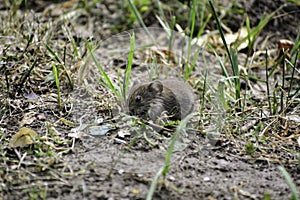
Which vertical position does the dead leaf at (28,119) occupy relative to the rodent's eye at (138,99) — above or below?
below

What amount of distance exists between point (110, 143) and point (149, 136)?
0.26 meters

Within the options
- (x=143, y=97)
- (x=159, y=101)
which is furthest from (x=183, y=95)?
(x=143, y=97)

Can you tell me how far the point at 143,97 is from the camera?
4.30 metres

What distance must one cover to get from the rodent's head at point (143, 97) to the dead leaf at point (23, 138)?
79 cm

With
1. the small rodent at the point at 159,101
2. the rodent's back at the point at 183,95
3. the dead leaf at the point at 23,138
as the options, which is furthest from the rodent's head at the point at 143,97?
the dead leaf at the point at 23,138

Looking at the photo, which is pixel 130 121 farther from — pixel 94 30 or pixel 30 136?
pixel 94 30

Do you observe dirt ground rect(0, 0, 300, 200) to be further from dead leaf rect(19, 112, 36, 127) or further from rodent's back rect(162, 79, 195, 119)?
rodent's back rect(162, 79, 195, 119)

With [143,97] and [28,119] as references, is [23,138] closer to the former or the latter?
[28,119]

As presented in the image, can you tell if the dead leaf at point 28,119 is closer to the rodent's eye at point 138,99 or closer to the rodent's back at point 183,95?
the rodent's eye at point 138,99

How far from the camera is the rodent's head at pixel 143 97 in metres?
4.22

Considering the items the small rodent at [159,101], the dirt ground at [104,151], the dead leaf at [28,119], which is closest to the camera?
the dirt ground at [104,151]

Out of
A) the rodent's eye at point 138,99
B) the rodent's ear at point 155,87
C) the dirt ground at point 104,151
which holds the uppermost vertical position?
the rodent's ear at point 155,87

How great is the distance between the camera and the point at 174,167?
3500mm

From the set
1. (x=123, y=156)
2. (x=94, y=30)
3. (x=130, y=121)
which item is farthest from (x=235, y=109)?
(x=94, y=30)
